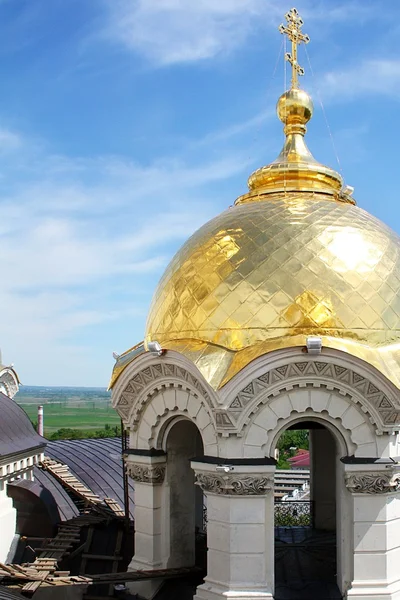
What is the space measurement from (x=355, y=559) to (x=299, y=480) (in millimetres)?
19197

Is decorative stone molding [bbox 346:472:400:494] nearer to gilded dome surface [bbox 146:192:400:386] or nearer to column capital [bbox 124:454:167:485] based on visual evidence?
gilded dome surface [bbox 146:192:400:386]

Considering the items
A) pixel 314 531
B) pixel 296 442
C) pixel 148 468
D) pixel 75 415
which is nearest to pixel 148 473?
pixel 148 468

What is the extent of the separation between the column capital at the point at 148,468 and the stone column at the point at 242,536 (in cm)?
163

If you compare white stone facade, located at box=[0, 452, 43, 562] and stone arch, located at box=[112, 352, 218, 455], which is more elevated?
stone arch, located at box=[112, 352, 218, 455]

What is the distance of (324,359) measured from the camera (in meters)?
10.2

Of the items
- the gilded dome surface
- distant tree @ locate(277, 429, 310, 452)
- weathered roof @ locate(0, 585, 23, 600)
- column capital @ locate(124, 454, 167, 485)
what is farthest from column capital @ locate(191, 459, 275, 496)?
distant tree @ locate(277, 429, 310, 452)

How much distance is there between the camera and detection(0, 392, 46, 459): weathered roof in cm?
1469

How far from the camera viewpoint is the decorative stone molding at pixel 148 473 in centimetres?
1171

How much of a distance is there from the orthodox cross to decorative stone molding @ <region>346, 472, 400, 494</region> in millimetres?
8664

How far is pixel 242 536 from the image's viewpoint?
399 inches

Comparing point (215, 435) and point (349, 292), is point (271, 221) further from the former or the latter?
point (215, 435)

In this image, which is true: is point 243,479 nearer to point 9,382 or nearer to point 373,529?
point 373,529

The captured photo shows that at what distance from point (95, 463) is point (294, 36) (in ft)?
40.6

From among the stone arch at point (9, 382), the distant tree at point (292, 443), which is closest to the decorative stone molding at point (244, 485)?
the stone arch at point (9, 382)
